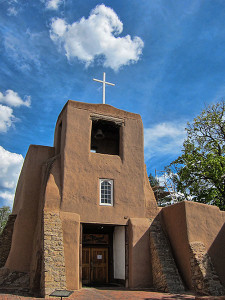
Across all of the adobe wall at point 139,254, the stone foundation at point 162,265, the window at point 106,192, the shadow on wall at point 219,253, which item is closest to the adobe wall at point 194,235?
the shadow on wall at point 219,253

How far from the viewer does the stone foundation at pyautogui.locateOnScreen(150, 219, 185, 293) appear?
12484 millimetres

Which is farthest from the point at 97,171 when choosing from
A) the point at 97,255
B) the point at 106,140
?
the point at 97,255

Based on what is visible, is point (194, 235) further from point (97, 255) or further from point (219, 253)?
point (97, 255)

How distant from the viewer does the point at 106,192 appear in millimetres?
15086

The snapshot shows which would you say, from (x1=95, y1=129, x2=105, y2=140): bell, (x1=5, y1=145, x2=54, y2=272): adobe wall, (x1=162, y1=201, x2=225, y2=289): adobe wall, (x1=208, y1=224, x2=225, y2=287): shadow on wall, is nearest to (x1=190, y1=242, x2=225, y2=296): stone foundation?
(x1=162, y1=201, x2=225, y2=289): adobe wall

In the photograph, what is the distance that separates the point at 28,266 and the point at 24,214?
98.2 inches

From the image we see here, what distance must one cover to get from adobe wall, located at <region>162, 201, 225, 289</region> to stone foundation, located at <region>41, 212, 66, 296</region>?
5.66 m

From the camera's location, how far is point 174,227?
47.3 feet

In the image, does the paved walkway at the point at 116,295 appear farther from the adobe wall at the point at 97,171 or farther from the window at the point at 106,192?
the window at the point at 106,192

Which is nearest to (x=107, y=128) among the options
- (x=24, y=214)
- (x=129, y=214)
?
(x=129, y=214)

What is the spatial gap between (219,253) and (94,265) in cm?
695

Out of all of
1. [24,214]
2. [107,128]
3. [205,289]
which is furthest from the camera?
[107,128]

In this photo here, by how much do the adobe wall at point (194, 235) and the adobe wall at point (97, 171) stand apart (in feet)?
5.95

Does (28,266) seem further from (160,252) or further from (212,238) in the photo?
(212,238)
